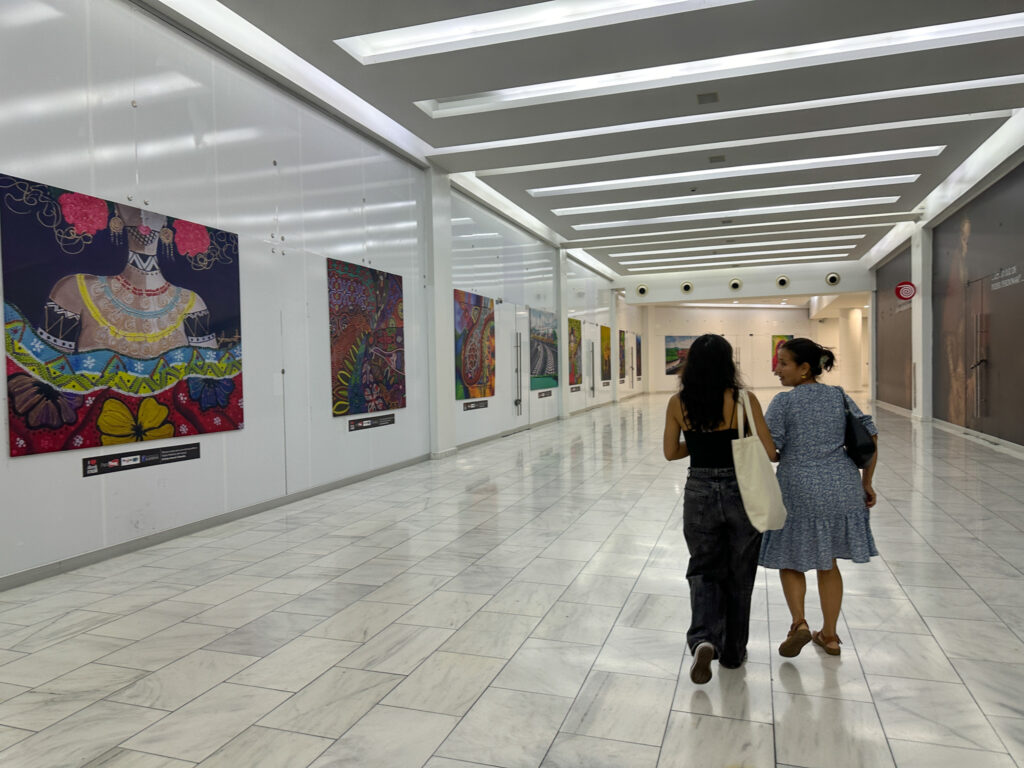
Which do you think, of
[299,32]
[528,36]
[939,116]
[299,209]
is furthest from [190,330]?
[939,116]

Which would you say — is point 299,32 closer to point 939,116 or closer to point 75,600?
point 75,600

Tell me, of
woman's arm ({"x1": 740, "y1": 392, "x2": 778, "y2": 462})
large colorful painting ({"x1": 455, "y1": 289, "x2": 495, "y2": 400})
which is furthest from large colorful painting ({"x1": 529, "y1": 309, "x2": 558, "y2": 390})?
woman's arm ({"x1": 740, "y1": 392, "x2": 778, "y2": 462})

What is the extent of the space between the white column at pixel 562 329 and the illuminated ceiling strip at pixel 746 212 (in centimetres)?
323

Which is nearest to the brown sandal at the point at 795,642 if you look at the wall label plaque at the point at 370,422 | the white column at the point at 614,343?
the wall label plaque at the point at 370,422

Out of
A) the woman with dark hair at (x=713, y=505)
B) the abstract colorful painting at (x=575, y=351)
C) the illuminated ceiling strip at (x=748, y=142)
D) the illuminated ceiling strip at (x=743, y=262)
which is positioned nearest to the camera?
the woman with dark hair at (x=713, y=505)

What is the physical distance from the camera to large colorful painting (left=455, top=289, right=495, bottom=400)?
13.5 meters

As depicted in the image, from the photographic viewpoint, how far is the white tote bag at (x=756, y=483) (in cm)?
337

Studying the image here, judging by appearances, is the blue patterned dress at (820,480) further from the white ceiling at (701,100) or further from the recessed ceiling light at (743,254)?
the recessed ceiling light at (743,254)

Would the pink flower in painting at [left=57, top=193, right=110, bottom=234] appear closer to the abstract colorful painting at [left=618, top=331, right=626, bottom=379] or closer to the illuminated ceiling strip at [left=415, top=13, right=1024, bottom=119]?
the illuminated ceiling strip at [left=415, top=13, right=1024, bottom=119]

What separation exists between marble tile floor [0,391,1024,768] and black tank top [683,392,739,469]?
111 cm

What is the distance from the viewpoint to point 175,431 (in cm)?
690

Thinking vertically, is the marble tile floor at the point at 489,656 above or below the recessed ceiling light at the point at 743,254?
below

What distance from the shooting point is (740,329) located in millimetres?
37844

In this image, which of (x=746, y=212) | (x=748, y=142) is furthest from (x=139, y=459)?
(x=746, y=212)
